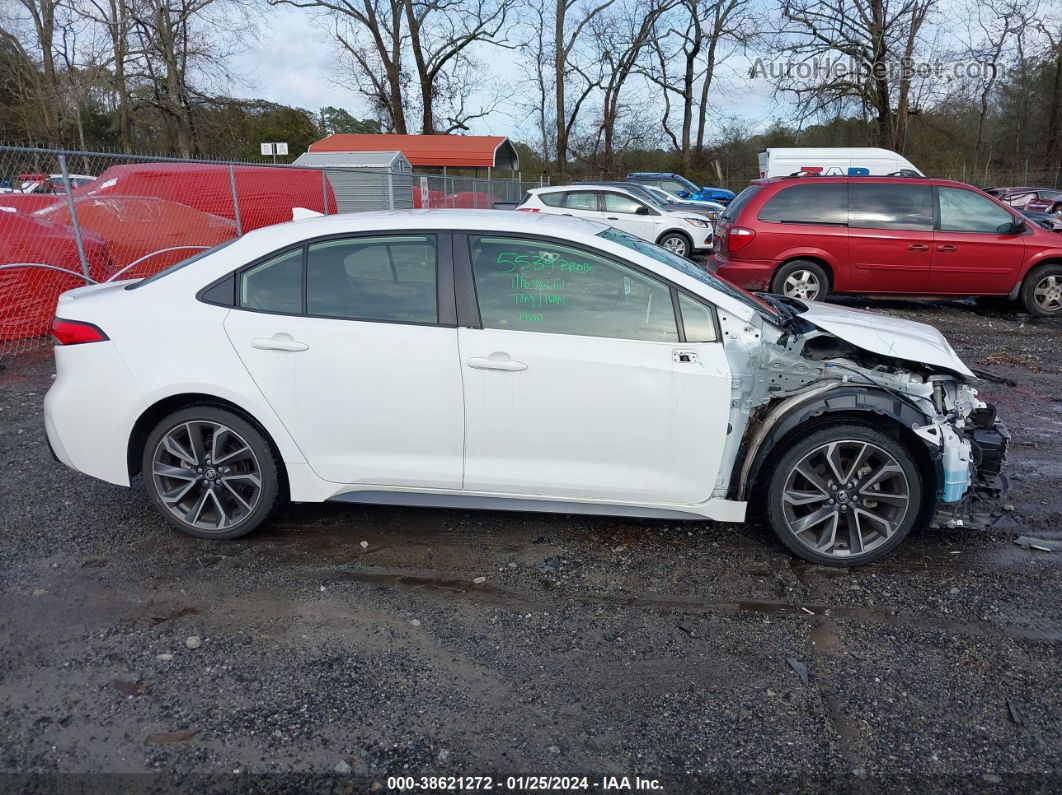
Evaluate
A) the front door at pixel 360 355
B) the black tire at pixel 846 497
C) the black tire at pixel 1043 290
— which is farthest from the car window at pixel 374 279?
the black tire at pixel 1043 290

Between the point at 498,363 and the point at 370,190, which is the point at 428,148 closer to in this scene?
the point at 370,190

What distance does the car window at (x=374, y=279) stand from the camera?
11.6ft

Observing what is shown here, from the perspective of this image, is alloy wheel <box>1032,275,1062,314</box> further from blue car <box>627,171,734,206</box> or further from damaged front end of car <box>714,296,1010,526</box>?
blue car <box>627,171,734,206</box>

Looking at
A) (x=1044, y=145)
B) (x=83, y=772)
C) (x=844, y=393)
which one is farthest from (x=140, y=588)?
(x=1044, y=145)

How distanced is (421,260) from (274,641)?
5.96ft

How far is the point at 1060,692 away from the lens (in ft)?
8.79

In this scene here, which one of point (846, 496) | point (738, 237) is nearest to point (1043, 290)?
point (738, 237)

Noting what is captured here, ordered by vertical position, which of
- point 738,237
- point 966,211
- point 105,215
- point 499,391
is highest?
point 105,215

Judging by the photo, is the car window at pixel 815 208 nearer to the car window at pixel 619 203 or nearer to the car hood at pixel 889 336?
the car window at pixel 619 203

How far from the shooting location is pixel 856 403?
11.0 ft

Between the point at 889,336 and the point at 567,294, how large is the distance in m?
1.69

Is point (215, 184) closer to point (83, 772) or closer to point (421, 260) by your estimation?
point (421, 260)

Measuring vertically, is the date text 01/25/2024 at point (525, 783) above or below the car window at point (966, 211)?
below

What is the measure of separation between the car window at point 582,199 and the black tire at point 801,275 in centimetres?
A: 580
